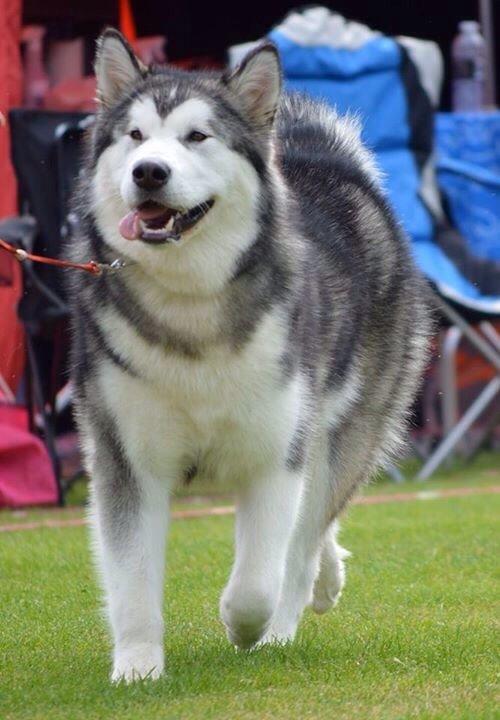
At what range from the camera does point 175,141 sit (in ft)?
11.1

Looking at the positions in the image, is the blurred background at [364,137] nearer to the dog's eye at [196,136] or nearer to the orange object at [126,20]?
the orange object at [126,20]

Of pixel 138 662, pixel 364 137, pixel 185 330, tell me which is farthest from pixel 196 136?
pixel 364 137

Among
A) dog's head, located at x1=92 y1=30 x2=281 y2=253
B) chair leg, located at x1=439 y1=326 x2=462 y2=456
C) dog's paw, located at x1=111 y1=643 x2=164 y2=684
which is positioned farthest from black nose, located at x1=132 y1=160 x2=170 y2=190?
chair leg, located at x1=439 y1=326 x2=462 y2=456

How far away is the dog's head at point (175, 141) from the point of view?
3340mm

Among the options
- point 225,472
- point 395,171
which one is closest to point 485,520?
point 395,171

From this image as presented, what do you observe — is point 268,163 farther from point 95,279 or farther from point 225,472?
point 225,472

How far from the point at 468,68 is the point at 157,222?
6.10 meters

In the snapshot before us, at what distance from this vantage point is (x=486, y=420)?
9.79 meters

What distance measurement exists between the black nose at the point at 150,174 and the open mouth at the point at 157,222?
64 millimetres

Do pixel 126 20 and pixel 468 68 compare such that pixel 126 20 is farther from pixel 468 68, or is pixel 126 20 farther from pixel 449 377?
pixel 449 377

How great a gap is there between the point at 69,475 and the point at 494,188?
2592mm

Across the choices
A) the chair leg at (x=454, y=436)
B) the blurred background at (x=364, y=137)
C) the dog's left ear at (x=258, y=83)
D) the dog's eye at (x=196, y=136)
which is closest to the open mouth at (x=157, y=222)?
the dog's eye at (x=196, y=136)

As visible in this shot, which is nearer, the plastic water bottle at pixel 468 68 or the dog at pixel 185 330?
the dog at pixel 185 330

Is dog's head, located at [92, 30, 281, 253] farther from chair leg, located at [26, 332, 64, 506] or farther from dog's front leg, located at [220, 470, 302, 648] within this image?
chair leg, located at [26, 332, 64, 506]
